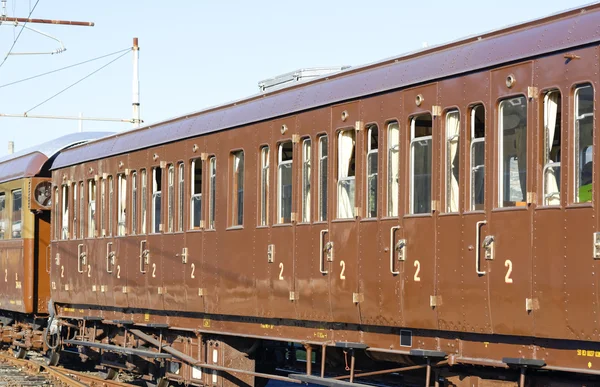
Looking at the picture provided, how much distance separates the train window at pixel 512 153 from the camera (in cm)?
929

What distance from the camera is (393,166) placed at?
1110 cm

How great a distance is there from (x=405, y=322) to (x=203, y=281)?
502 cm

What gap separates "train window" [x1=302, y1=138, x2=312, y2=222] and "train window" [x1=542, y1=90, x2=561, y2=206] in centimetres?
407

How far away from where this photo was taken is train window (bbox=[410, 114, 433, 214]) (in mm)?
10547

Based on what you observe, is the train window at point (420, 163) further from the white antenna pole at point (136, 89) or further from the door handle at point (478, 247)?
the white antenna pole at point (136, 89)

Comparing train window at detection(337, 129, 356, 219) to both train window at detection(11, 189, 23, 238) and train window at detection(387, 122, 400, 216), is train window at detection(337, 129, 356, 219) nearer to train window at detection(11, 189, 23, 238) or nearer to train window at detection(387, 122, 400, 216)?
train window at detection(387, 122, 400, 216)

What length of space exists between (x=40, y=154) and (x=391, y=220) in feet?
43.9

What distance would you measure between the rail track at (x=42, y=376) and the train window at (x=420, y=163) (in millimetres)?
8481

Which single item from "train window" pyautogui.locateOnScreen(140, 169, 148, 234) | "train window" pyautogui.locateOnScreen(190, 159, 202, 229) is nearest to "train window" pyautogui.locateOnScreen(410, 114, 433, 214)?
"train window" pyautogui.locateOnScreen(190, 159, 202, 229)

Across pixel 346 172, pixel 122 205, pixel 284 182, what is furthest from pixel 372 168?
pixel 122 205

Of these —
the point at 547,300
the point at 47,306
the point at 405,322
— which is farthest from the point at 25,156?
the point at 547,300

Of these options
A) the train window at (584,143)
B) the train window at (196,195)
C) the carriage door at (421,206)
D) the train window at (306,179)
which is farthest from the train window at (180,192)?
the train window at (584,143)

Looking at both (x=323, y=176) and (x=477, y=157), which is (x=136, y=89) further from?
(x=477, y=157)

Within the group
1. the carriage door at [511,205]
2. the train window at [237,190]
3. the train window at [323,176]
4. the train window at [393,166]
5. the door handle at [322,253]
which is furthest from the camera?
the train window at [237,190]
